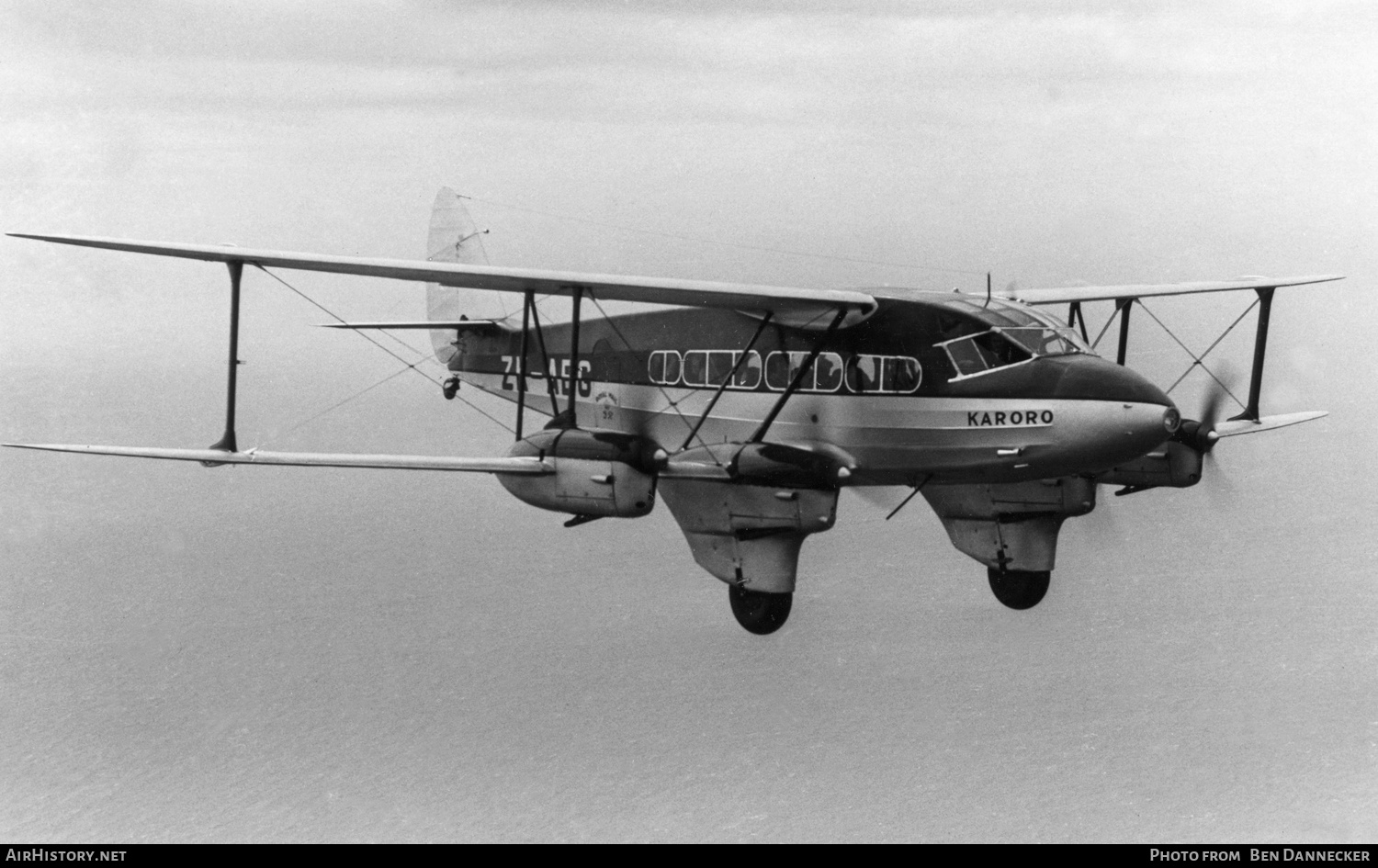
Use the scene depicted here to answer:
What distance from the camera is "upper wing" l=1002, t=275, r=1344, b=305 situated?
32719mm

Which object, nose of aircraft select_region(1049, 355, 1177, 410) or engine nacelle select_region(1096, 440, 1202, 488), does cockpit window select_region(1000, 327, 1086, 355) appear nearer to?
nose of aircraft select_region(1049, 355, 1177, 410)

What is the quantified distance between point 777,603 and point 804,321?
18.2ft

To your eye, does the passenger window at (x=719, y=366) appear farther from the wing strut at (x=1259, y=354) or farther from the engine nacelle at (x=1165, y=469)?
the wing strut at (x=1259, y=354)

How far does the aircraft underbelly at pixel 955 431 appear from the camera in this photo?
2812 centimetres

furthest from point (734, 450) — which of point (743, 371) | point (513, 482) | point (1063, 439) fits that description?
point (1063, 439)

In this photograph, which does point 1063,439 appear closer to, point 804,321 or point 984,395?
point 984,395

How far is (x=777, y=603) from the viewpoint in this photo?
31.5 metres

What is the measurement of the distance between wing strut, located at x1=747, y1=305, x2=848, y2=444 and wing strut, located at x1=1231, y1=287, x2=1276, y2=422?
30.2ft

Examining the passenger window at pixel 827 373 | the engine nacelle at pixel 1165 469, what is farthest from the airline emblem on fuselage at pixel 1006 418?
the engine nacelle at pixel 1165 469

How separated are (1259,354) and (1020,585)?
21.8 ft

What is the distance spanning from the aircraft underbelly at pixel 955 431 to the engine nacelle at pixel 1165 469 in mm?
4043

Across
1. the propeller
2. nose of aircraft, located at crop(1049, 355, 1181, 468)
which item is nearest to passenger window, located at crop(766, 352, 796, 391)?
nose of aircraft, located at crop(1049, 355, 1181, 468)

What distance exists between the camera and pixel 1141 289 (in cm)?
3419

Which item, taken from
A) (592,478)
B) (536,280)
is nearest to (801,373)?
(592,478)
